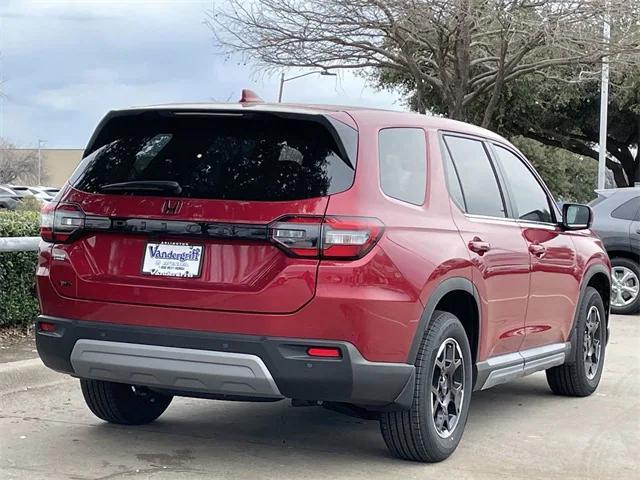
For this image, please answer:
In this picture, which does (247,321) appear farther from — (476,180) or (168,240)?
(476,180)

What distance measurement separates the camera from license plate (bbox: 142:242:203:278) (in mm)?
5173

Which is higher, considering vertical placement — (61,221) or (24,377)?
(61,221)

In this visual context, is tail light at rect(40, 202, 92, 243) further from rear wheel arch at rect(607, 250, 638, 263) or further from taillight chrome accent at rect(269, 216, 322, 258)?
rear wheel arch at rect(607, 250, 638, 263)

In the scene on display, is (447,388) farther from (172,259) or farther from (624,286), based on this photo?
(624,286)

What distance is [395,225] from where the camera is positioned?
5.21 m

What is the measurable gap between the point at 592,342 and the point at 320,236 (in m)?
3.86

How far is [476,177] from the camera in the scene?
636 centimetres

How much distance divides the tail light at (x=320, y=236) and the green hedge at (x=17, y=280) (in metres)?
4.30

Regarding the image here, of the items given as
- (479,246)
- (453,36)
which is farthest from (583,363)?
(453,36)

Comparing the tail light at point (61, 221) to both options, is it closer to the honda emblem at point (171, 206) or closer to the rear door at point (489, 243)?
the honda emblem at point (171, 206)

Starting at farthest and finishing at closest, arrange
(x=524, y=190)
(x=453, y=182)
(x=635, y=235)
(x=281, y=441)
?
(x=635, y=235), (x=524, y=190), (x=281, y=441), (x=453, y=182)

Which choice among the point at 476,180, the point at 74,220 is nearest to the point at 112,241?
the point at 74,220

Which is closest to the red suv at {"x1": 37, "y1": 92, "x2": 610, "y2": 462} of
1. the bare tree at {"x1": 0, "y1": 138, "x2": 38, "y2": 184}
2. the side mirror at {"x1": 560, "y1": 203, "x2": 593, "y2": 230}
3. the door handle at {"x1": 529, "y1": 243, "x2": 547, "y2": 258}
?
the door handle at {"x1": 529, "y1": 243, "x2": 547, "y2": 258}

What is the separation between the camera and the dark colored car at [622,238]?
533 inches
